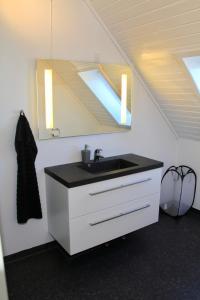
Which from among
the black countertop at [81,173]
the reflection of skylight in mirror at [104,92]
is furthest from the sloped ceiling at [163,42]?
the black countertop at [81,173]

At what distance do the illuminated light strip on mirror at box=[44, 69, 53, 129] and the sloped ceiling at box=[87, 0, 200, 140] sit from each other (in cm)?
73

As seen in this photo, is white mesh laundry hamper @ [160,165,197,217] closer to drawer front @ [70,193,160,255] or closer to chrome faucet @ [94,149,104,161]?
drawer front @ [70,193,160,255]

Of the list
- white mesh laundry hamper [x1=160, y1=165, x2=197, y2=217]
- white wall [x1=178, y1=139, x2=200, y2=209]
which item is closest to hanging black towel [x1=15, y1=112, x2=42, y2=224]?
white mesh laundry hamper [x1=160, y1=165, x2=197, y2=217]

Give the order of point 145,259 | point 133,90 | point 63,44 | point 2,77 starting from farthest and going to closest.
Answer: point 133,90, point 145,259, point 63,44, point 2,77

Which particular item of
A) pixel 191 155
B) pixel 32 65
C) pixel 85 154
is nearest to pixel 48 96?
pixel 32 65

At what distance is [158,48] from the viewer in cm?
226

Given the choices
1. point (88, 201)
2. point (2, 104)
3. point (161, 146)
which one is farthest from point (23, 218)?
point (161, 146)

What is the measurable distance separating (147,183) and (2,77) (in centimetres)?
157

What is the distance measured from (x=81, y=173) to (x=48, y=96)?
717 mm

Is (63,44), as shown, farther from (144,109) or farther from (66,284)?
(66,284)

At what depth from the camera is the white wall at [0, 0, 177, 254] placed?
204cm

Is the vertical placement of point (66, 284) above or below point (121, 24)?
below

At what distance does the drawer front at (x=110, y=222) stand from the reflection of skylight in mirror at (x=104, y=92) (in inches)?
35.1

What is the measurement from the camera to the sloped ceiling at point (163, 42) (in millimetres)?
1851
